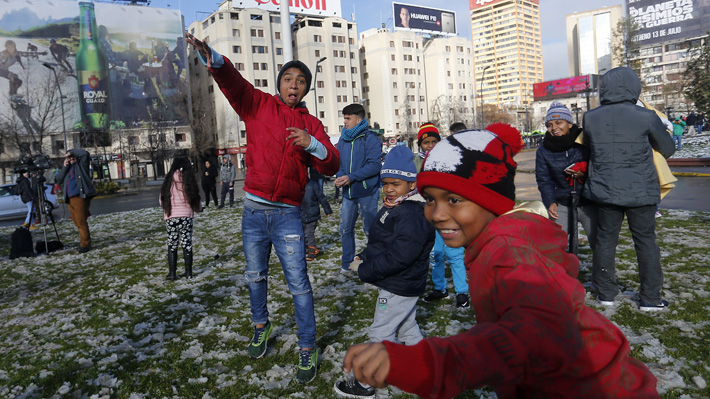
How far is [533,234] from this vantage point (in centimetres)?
151

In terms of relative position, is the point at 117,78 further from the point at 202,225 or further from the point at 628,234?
the point at 628,234

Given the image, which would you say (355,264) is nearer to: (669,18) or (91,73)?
(91,73)

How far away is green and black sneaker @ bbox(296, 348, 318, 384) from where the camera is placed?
3.41m

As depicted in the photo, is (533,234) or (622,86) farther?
(622,86)

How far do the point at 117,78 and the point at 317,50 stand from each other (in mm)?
31934

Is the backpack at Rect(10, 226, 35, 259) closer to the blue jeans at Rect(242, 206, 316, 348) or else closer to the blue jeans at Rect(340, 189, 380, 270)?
the blue jeans at Rect(340, 189, 380, 270)

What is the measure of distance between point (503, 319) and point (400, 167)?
226 cm

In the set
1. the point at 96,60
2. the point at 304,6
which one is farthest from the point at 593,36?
the point at 96,60

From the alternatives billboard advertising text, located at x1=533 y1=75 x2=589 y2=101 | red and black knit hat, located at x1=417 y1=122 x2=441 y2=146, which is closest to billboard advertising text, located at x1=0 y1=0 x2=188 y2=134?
red and black knit hat, located at x1=417 y1=122 x2=441 y2=146

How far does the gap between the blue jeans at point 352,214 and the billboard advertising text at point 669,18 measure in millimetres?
136935

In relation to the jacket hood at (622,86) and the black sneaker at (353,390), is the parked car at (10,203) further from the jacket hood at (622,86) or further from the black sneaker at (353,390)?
the jacket hood at (622,86)

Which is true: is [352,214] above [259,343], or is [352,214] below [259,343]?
above

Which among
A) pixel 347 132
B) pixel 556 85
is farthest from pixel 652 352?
pixel 556 85

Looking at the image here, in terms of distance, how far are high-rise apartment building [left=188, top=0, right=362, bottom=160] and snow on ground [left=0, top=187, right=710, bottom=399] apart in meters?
62.2
